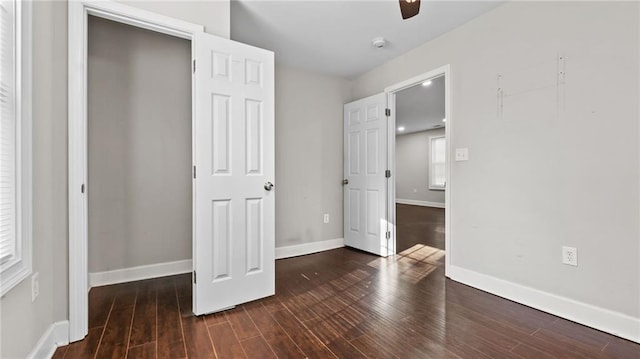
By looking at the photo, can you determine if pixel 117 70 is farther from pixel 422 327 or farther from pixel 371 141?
pixel 422 327

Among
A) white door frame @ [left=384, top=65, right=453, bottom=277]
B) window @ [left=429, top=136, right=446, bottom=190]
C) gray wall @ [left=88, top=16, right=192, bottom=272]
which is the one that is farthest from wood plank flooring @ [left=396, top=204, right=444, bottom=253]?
gray wall @ [left=88, top=16, right=192, bottom=272]

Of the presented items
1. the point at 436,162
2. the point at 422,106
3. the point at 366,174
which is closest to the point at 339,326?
the point at 366,174

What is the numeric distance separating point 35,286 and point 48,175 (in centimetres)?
61

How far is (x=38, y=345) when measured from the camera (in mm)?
1485

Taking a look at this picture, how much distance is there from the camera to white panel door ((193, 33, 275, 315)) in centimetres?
206

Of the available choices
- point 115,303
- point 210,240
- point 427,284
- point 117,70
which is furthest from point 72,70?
point 427,284

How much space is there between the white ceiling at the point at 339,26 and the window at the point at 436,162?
621cm

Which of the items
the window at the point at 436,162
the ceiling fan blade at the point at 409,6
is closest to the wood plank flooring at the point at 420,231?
the window at the point at 436,162

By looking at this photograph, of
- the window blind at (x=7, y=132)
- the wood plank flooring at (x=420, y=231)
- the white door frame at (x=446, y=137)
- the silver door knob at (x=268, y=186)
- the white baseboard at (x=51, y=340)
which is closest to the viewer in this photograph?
the window blind at (x=7, y=132)

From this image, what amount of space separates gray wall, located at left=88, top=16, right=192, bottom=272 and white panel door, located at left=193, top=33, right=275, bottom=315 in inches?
42.1

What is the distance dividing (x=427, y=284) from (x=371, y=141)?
1853mm

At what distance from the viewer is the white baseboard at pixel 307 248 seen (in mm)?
3568

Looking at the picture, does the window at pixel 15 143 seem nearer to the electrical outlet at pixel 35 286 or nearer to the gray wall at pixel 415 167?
the electrical outlet at pixel 35 286

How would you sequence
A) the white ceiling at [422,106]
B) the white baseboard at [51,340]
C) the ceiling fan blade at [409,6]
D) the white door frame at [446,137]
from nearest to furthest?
1. the ceiling fan blade at [409,6]
2. the white baseboard at [51,340]
3. the white door frame at [446,137]
4. the white ceiling at [422,106]
